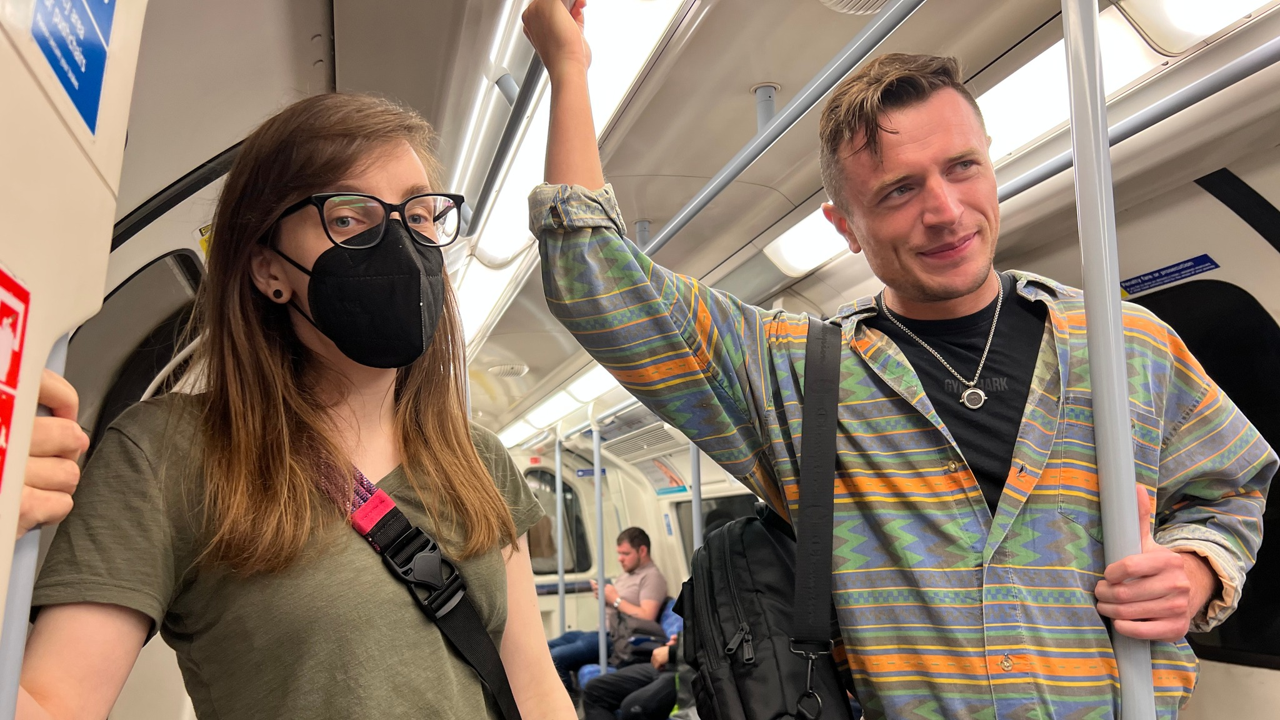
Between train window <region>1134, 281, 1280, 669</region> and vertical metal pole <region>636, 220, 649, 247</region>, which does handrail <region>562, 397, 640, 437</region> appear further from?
train window <region>1134, 281, 1280, 669</region>

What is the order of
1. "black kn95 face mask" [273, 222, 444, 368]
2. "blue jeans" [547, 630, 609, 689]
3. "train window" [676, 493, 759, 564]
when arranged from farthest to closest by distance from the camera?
"train window" [676, 493, 759, 564]
"blue jeans" [547, 630, 609, 689]
"black kn95 face mask" [273, 222, 444, 368]

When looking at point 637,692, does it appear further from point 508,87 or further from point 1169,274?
point 508,87

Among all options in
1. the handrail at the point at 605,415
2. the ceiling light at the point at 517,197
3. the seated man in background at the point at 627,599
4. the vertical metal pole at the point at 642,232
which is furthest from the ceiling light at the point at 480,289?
the seated man in background at the point at 627,599

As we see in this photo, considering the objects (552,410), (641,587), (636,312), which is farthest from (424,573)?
(641,587)

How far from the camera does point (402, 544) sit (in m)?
1.25

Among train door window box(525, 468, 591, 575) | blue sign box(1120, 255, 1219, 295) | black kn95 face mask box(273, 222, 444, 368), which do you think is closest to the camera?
black kn95 face mask box(273, 222, 444, 368)

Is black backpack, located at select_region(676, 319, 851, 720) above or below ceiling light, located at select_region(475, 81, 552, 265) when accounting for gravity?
below

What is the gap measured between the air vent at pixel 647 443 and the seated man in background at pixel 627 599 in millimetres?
1051

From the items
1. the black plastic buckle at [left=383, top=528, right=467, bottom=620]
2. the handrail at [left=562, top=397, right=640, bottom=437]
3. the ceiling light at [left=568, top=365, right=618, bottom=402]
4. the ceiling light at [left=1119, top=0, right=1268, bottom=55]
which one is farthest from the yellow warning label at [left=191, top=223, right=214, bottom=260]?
the ceiling light at [left=568, top=365, right=618, bottom=402]

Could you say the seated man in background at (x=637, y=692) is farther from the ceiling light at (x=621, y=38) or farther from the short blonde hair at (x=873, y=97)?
the short blonde hair at (x=873, y=97)

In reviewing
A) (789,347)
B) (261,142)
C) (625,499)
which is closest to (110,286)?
(261,142)

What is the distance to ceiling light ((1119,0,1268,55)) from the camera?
2311mm

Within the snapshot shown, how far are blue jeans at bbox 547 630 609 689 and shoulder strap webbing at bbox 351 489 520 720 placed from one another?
777 centimetres

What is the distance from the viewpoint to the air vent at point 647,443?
9.41m
